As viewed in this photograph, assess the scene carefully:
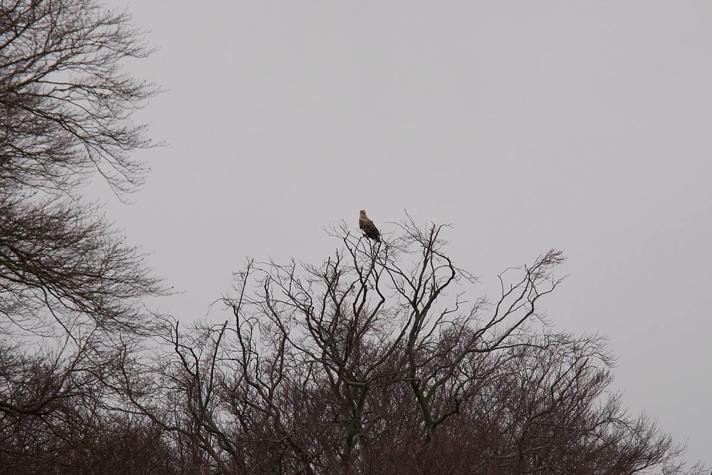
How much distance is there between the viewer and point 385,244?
49.4 feet

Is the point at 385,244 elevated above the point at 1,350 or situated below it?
above

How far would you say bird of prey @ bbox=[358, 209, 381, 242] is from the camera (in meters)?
14.7

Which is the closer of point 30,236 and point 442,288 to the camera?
point 30,236

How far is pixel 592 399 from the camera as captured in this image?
26.2 metres

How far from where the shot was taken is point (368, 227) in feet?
48.2

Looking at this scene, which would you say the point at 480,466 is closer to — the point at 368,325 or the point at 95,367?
the point at 95,367

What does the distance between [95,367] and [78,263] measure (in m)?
1.68

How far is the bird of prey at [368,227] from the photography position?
1466 cm

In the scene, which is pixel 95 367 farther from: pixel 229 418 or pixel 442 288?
pixel 229 418

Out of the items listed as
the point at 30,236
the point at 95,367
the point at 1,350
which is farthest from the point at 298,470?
the point at 30,236

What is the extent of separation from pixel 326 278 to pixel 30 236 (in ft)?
26.8

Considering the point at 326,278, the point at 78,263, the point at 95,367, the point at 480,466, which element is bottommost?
the point at 480,466

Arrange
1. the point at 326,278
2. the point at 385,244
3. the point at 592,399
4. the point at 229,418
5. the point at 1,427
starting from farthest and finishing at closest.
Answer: the point at 592,399
the point at 229,418
the point at 326,278
the point at 385,244
the point at 1,427

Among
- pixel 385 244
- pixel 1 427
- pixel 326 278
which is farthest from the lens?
pixel 326 278
